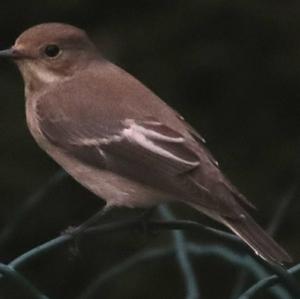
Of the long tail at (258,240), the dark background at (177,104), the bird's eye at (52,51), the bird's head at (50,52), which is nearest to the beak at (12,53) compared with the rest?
the bird's head at (50,52)

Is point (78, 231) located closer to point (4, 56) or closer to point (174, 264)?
point (4, 56)

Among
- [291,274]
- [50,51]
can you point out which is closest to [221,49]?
[50,51]

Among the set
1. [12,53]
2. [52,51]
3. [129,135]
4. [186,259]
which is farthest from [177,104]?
[186,259]

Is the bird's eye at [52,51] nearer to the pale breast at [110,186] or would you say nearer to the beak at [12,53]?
the beak at [12,53]

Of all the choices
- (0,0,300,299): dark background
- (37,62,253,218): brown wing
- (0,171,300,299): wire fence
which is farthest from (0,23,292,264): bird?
(0,0,300,299): dark background

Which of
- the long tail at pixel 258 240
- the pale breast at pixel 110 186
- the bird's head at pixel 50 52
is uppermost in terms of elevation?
the bird's head at pixel 50 52

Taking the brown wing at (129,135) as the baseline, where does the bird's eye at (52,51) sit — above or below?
above

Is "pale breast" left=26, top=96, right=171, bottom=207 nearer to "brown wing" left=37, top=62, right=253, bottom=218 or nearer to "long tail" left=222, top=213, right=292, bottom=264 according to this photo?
"brown wing" left=37, top=62, right=253, bottom=218
